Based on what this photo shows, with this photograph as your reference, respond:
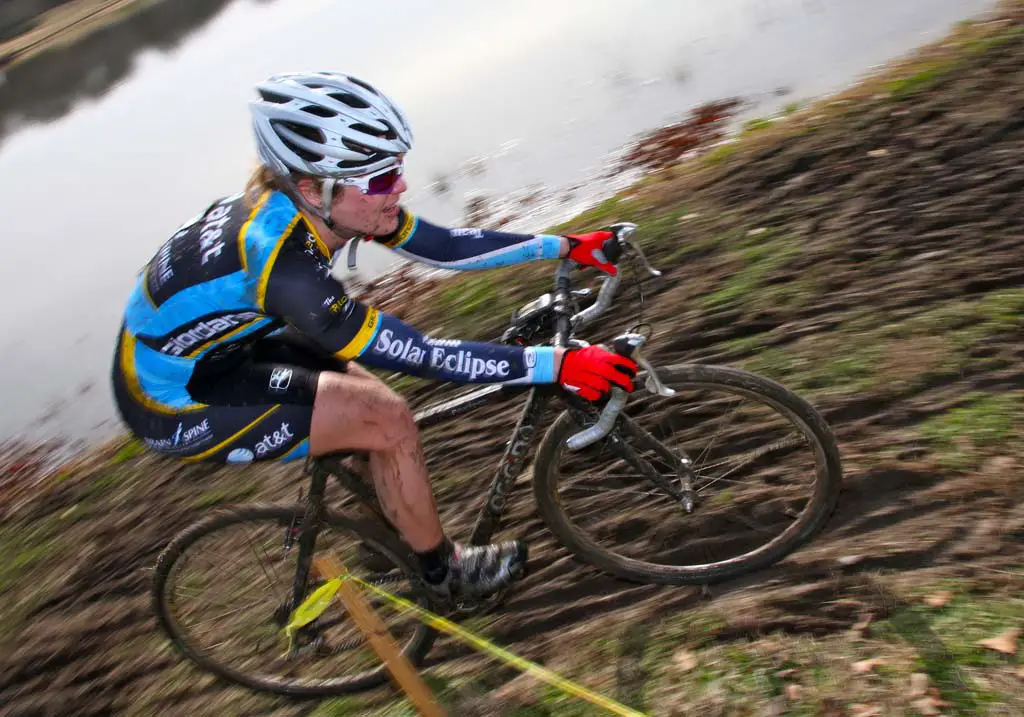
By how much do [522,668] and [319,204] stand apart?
2100mm

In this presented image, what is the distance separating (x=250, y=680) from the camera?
3777 millimetres

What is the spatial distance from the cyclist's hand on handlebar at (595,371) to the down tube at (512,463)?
326 millimetres

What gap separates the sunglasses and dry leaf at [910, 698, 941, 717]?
257cm

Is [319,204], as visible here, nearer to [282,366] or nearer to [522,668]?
[282,366]

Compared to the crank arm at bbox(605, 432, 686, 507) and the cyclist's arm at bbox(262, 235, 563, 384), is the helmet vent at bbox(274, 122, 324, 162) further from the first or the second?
the crank arm at bbox(605, 432, 686, 507)

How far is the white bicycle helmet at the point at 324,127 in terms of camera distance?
116 inches

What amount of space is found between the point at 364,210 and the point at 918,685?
2.57 metres

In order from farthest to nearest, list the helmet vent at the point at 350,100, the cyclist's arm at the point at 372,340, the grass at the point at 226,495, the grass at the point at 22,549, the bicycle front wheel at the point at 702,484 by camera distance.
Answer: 1. the grass at the point at 22,549
2. the grass at the point at 226,495
3. the bicycle front wheel at the point at 702,484
4. the helmet vent at the point at 350,100
5. the cyclist's arm at the point at 372,340

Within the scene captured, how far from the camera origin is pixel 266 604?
3.70m

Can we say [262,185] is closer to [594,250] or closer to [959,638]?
[594,250]

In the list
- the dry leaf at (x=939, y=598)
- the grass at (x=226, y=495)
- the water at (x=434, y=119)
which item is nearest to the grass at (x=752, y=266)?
the dry leaf at (x=939, y=598)

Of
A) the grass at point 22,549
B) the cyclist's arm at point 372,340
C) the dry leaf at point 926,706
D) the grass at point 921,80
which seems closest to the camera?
the dry leaf at point 926,706

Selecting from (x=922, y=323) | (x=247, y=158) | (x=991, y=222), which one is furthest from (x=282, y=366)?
(x=247, y=158)

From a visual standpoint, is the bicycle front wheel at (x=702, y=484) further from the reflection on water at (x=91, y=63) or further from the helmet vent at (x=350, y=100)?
the reflection on water at (x=91, y=63)
